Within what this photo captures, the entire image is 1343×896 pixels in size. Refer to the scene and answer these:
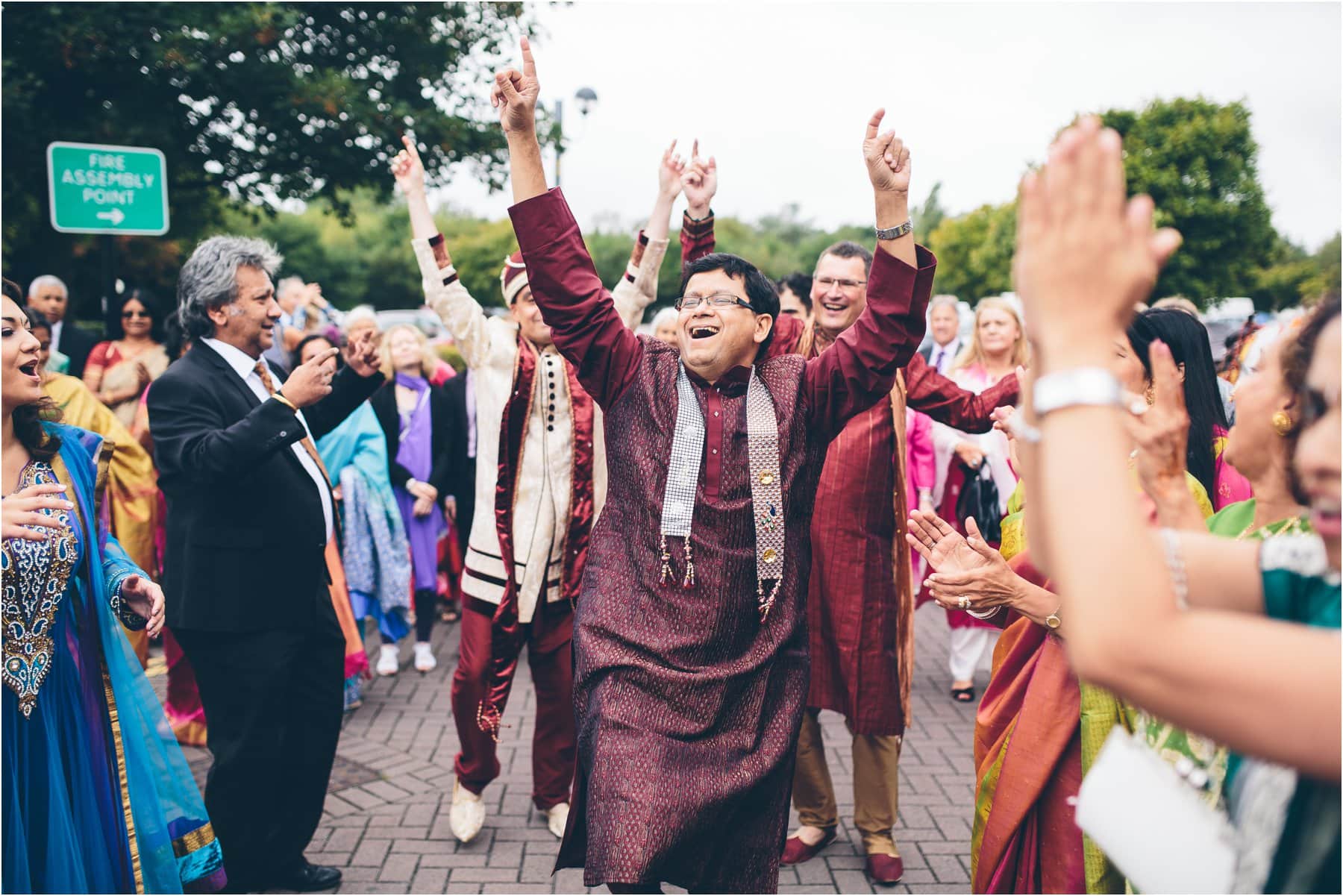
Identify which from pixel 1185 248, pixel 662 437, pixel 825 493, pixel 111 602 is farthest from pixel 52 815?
pixel 1185 248

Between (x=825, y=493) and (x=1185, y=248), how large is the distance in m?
38.0

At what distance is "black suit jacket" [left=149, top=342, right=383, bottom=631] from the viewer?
3227 mm

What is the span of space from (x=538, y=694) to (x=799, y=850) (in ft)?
4.00

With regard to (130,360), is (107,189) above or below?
above

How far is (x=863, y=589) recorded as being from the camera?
376 cm

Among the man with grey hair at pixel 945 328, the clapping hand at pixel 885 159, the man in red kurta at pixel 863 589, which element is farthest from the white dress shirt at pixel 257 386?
the man with grey hair at pixel 945 328

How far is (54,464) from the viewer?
2.79m

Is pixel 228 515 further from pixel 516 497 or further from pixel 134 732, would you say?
pixel 516 497

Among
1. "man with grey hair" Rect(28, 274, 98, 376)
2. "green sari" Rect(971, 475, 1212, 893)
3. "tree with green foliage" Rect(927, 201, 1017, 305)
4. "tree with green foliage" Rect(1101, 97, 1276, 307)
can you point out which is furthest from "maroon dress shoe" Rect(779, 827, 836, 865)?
"tree with green foliage" Rect(927, 201, 1017, 305)

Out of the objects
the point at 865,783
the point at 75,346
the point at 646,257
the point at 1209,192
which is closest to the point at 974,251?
the point at 1209,192

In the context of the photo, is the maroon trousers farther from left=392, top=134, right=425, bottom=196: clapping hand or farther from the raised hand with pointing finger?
left=392, top=134, right=425, bottom=196: clapping hand

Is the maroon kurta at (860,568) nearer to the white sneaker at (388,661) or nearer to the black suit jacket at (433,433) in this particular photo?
the black suit jacket at (433,433)

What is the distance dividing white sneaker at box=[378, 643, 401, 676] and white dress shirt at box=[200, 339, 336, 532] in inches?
107

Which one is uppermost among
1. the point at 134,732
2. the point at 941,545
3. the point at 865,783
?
the point at 941,545
